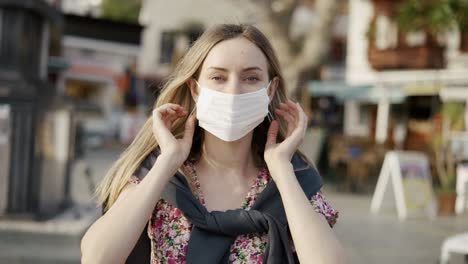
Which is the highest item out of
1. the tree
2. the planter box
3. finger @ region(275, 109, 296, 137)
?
finger @ region(275, 109, 296, 137)

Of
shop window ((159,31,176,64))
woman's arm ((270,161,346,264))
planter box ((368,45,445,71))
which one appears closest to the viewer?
woman's arm ((270,161,346,264))

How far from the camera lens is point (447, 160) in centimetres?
1775

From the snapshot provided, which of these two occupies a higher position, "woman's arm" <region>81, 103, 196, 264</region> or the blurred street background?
"woman's arm" <region>81, 103, 196, 264</region>

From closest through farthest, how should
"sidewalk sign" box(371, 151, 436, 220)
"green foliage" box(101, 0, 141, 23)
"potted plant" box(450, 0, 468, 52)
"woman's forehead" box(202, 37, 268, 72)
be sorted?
"woman's forehead" box(202, 37, 268, 72)
"potted plant" box(450, 0, 468, 52)
"sidewalk sign" box(371, 151, 436, 220)
"green foliage" box(101, 0, 141, 23)

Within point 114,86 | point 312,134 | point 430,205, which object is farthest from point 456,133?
point 114,86

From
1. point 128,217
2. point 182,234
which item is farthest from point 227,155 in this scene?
point 128,217

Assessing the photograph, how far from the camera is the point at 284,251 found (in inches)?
92.4

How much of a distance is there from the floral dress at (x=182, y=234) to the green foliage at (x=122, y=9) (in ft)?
180

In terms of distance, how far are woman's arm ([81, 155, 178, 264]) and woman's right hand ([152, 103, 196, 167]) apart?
9 cm

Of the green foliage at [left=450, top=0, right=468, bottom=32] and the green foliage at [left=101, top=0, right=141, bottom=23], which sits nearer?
the green foliage at [left=450, top=0, right=468, bottom=32]

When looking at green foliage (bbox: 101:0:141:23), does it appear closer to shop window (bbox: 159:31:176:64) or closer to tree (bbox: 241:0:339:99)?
shop window (bbox: 159:31:176:64)

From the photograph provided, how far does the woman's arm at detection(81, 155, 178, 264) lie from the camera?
2270 millimetres

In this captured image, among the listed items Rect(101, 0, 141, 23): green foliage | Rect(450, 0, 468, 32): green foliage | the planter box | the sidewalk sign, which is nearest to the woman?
Rect(450, 0, 468, 32): green foliage

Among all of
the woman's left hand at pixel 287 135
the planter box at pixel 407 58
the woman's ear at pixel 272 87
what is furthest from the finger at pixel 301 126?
the planter box at pixel 407 58
